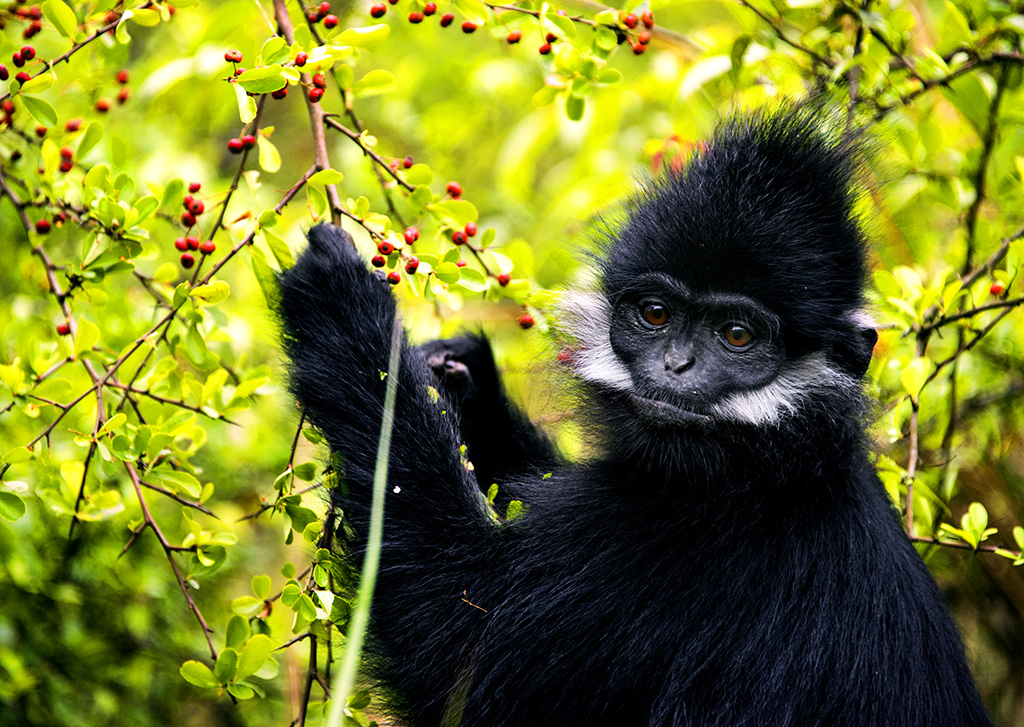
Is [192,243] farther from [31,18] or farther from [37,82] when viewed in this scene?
[31,18]

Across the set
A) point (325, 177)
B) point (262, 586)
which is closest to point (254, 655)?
point (262, 586)

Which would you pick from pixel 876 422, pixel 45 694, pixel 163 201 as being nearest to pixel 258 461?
pixel 45 694

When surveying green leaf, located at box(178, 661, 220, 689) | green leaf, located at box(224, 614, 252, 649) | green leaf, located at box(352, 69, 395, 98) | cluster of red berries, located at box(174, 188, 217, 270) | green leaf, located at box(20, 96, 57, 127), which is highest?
green leaf, located at box(352, 69, 395, 98)

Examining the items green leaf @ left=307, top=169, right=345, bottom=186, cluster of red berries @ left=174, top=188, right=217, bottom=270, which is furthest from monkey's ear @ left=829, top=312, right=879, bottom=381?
cluster of red berries @ left=174, top=188, right=217, bottom=270

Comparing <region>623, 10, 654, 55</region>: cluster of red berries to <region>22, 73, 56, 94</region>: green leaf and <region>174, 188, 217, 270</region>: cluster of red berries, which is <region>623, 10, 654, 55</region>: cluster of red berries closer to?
<region>174, 188, 217, 270</region>: cluster of red berries

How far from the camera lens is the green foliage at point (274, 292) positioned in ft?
9.34

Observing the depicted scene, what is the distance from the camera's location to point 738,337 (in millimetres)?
3121

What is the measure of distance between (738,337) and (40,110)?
2349 millimetres

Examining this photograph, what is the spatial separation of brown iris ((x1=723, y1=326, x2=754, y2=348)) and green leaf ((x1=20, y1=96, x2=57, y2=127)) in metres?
2.29

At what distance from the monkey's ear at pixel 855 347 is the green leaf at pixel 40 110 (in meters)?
2.69

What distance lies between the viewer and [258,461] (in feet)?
16.8

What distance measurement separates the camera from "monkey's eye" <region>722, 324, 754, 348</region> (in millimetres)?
3117

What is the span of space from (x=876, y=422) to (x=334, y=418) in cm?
211

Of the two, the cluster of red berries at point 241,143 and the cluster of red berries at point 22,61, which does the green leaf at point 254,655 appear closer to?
the cluster of red berries at point 241,143
